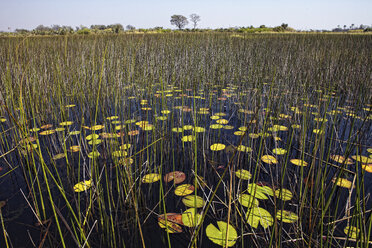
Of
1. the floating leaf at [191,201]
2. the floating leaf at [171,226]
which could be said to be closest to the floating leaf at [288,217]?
the floating leaf at [191,201]

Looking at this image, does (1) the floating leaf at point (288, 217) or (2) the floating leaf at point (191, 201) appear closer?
(1) the floating leaf at point (288, 217)

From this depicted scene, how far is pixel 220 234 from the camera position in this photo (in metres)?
0.93

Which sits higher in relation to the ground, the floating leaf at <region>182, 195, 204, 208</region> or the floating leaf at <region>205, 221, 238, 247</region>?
the floating leaf at <region>182, 195, 204, 208</region>

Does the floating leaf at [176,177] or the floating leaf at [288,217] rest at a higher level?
the floating leaf at [176,177]

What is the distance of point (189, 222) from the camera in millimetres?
955

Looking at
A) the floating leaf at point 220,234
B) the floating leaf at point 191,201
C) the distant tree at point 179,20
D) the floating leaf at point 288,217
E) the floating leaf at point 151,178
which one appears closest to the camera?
the floating leaf at point 220,234

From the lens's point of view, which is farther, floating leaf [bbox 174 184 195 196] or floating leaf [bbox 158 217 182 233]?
floating leaf [bbox 174 184 195 196]

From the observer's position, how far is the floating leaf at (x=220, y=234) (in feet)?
2.92

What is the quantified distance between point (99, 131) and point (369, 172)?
2191mm

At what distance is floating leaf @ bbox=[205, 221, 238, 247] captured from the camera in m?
0.89

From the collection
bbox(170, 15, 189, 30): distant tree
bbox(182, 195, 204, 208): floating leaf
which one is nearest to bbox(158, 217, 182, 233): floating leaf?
bbox(182, 195, 204, 208): floating leaf

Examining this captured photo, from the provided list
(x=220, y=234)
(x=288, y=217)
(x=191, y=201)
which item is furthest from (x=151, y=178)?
(x=288, y=217)

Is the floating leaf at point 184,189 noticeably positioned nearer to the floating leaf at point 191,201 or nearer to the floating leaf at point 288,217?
the floating leaf at point 191,201

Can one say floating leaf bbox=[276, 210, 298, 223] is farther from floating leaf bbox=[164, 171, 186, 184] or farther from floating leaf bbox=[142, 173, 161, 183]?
floating leaf bbox=[142, 173, 161, 183]
